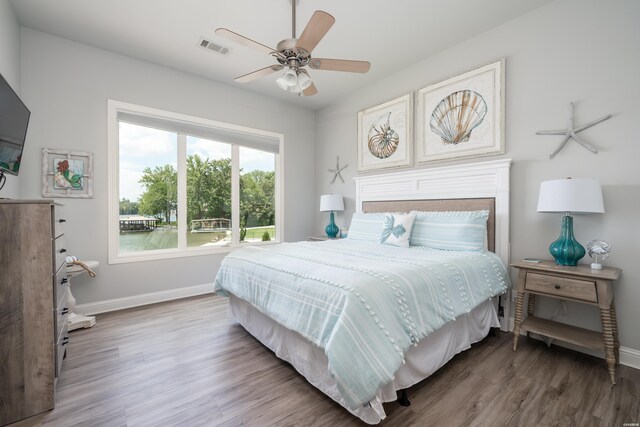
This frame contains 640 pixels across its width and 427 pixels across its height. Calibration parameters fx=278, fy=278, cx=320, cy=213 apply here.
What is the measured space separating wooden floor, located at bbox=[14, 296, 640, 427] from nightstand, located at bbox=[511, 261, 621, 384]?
0.21 meters

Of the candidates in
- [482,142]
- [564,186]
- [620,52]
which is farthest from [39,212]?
[620,52]

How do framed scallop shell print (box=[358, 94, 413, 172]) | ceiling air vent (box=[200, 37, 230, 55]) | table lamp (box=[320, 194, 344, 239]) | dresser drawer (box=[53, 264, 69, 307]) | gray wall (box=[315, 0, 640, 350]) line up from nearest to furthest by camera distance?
dresser drawer (box=[53, 264, 69, 307]) < gray wall (box=[315, 0, 640, 350]) < ceiling air vent (box=[200, 37, 230, 55]) < framed scallop shell print (box=[358, 94, 413, 172]) < table lamp (box=[320, 194, 344, 239])

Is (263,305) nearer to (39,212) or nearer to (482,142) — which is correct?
(39,212)

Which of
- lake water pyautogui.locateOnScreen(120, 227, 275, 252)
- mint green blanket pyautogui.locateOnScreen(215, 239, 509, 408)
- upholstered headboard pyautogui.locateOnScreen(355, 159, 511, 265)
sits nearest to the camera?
mint green blanket pyautogui.locateOnScreen(215, 239, 509, 408)

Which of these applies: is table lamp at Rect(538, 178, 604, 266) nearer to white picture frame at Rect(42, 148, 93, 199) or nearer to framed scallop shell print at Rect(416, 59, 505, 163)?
framed scallop shell print at Rect(416, 59, 505, 163)

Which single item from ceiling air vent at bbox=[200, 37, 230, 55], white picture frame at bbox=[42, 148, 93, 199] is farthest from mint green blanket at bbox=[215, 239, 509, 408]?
ceiling air vent at bbox=[200, 37, 230, 55]

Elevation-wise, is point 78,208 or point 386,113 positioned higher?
point 386,113

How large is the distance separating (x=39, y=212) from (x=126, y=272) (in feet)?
6.60

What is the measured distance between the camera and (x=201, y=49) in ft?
10.4

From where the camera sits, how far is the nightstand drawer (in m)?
1.95

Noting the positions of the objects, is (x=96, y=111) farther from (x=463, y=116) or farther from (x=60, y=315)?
(x=463, y=116)

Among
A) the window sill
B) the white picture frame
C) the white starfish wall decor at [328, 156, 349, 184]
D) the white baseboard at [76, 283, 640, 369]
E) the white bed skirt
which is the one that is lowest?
the white baseboard at [76, 283, 640, 369]

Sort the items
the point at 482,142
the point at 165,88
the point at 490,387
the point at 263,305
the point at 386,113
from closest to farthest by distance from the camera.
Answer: the point at 490,387
the point at 263,305
the point at 482,142
the point at 165,88
the point at 386,113

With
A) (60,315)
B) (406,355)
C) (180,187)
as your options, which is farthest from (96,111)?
(406,355)
